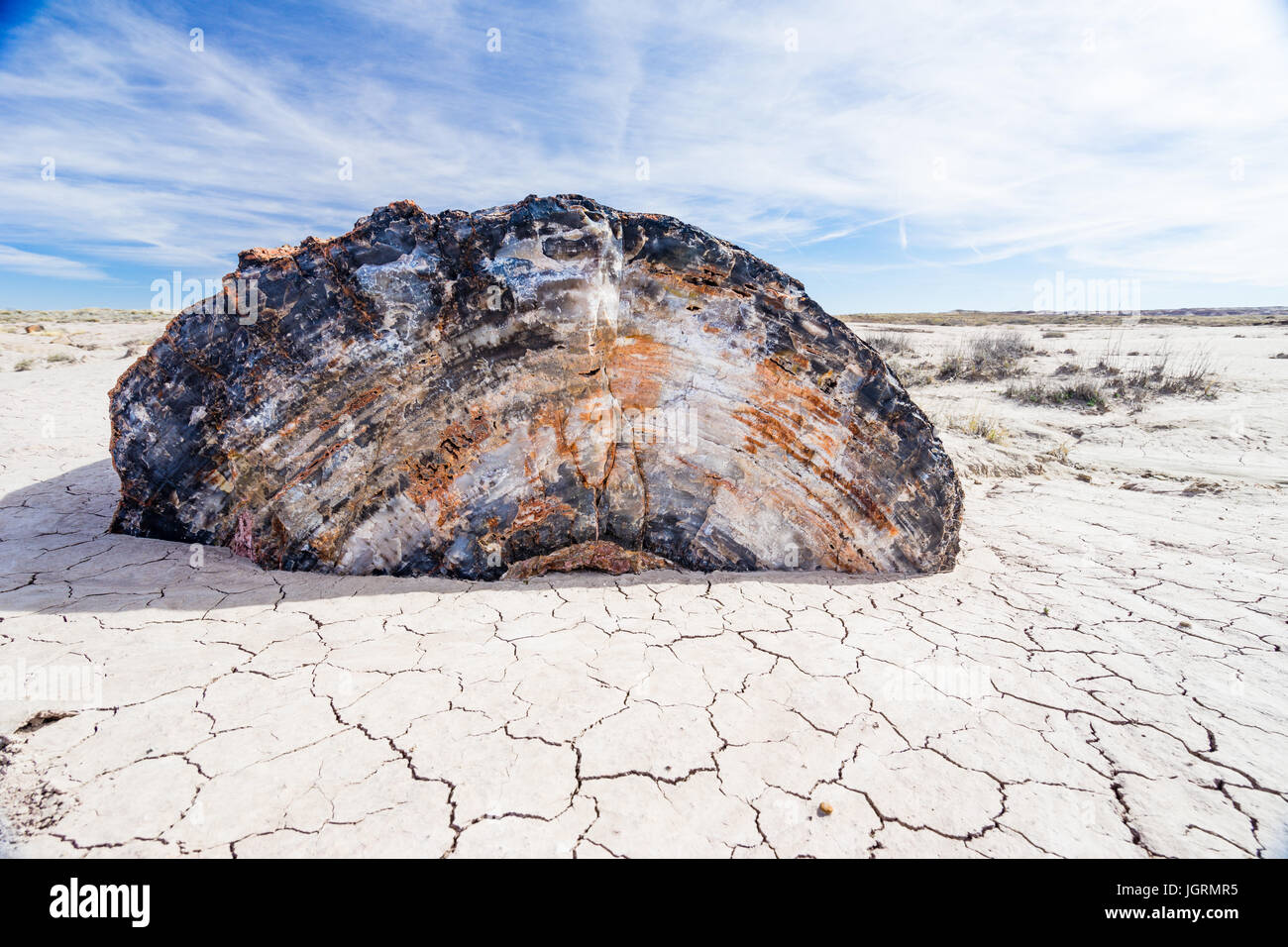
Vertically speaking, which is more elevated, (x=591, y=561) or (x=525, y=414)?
(x=525, y=414)

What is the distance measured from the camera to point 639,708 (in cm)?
206

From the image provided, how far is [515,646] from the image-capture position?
2428mm

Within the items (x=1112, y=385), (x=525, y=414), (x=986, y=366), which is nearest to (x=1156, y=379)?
(x=1112, y=385)

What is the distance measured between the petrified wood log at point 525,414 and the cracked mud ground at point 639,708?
24 centimetres

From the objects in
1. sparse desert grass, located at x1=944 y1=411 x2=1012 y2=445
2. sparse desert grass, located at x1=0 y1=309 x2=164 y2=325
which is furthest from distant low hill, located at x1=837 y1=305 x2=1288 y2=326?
sparse desert grass, located at x1=0 y1=309 x2=164 y2=325

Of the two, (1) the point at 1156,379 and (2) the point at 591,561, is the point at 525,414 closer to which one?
(2) the point at 591,561

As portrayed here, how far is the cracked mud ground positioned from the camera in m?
1.56

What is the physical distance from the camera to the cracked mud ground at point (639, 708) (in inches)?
61.4

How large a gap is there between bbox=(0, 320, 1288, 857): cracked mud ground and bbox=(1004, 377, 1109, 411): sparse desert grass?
5.69 meters

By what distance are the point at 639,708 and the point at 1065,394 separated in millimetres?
9992

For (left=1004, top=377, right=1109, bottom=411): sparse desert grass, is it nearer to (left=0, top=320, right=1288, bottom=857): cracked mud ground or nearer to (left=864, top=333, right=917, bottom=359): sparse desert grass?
(left=864, top=333, right=917, bottom=359): sparse desert grass

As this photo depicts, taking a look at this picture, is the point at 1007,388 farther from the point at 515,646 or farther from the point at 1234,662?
the point at 515,646

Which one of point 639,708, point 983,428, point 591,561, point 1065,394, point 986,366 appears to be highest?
point 986,366

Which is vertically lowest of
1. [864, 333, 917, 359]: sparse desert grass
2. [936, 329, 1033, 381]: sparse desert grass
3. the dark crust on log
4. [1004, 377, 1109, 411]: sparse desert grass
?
the dark crust on log
